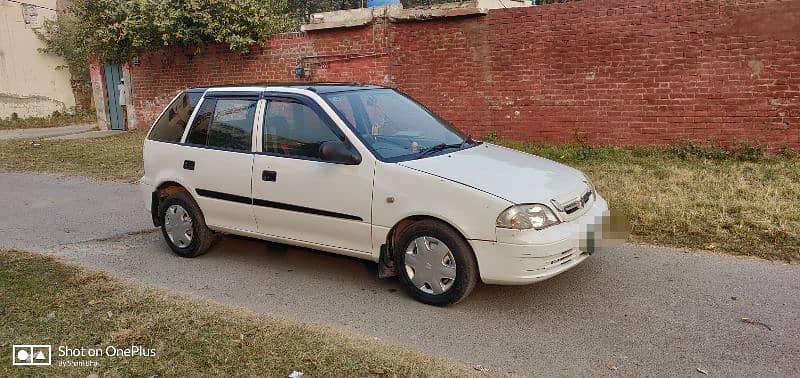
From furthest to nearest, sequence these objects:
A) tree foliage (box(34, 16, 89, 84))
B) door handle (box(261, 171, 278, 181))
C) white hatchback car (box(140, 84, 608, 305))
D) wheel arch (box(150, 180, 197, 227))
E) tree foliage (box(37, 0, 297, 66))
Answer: tree foliage (box(34, 16, 89, 84)) < tree foliage (box(37, 0, 297, 66)) < wheel arch (box(150, 180, 197, 227)) < door handle (box(261, 171, 278, 181)) < white hatchback car (box(140, 84, 608, 305))

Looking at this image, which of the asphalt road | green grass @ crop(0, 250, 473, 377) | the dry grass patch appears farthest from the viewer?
the dry grass patch

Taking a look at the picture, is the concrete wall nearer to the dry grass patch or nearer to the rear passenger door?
the dry grass patch

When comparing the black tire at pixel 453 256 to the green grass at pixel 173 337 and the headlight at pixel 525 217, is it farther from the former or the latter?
the green grass at pixel 173 337

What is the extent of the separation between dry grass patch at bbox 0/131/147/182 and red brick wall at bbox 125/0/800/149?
4295mm

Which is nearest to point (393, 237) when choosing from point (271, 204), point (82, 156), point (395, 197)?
point (395, 197)

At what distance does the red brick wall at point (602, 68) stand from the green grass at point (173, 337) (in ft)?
23.1

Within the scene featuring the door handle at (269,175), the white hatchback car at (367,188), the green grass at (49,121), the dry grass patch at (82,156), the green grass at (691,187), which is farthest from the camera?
the green grass at (49,121)

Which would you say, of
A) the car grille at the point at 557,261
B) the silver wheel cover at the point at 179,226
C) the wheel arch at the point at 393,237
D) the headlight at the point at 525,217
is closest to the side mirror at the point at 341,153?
the wheel arch at the point at 393,237

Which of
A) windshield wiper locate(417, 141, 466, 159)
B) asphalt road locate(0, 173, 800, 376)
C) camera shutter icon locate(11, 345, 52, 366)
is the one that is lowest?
asphalt road locate(0, 173, 800, 376)

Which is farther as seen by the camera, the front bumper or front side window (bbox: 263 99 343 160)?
front side window (bbox: 263 99 343 160)

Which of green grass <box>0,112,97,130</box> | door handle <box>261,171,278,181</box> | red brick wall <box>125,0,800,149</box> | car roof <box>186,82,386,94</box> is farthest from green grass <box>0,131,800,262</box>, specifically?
green grass <box>0,112,97,130</box>

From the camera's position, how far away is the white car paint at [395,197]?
155 inches

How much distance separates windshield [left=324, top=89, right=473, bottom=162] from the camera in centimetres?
455

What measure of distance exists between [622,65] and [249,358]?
7668 millimetres
